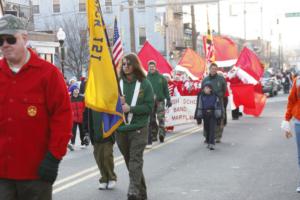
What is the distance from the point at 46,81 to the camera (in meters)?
4.11

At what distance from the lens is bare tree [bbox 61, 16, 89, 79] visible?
43.7 meters

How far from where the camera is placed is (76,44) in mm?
44875

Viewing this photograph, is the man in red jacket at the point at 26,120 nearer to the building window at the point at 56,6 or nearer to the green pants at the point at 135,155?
the green pants at the point at 135,155

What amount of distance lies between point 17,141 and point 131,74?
3.51 m

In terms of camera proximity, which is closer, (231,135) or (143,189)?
(143,189)

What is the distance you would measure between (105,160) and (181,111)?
9.96m

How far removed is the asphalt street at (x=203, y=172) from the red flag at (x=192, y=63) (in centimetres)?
809

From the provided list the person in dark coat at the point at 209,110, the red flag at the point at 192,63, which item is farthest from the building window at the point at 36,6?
the person in dark coat at the point at 209,110

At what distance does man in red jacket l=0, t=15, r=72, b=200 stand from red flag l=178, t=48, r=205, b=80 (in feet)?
62.6

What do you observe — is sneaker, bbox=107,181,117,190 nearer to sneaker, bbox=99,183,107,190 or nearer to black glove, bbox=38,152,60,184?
sneaker, bbox=99,183,107,190

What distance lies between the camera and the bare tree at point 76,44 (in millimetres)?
43656

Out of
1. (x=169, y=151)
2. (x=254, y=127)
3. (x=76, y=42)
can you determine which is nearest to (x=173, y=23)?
(x=76, y=42)

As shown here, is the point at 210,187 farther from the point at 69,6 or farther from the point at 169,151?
the point at 69,6

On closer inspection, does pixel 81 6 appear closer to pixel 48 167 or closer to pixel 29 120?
pixel 29 120
